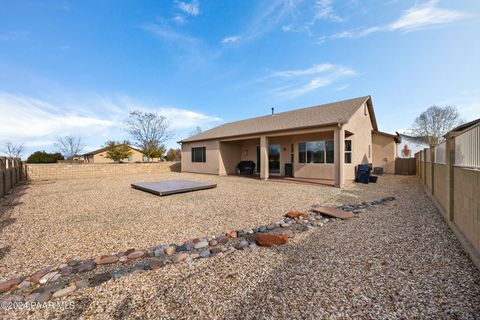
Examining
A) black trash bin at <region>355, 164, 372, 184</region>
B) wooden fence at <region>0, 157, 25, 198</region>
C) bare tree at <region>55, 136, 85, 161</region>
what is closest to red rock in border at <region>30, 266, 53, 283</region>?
wooden fence at <region>0, 157, 25, 198</region>

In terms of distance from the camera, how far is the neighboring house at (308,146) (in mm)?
9859

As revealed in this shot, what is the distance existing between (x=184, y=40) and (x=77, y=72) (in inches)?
244

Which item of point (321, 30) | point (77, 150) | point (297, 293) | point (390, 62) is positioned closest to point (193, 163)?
point (321, 30)

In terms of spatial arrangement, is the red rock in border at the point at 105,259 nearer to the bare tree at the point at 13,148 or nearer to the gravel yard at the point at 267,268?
the gravel yard at the point at 267,268

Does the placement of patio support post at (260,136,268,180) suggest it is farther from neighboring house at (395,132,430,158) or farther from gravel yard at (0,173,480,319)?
neighboring house at (395,132,430,158)

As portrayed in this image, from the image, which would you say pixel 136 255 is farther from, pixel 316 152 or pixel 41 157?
pixel 41 157

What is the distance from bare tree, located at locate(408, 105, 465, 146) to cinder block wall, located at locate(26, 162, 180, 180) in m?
32.4

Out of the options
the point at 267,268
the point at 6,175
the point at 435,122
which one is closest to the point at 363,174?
the point at 267,268

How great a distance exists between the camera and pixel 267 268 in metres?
2.58

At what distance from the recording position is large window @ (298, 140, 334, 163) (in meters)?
10.9

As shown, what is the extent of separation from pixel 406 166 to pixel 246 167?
39.6ft

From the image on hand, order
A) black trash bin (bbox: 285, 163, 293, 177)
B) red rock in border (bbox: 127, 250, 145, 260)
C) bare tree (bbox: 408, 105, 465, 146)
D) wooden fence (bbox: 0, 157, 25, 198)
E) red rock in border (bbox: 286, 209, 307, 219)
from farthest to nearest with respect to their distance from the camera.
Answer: bare tree (bbox: 408, 105, 465, 146) → black trash bin (bbox: 285, 163, 293, 177) → wooden fence (bbox: 0, 157, 25, 198) → red rock in border (bbox: 286, 209, 307, 219) → red rock in border (bbox: 127, 250, 145, 260)

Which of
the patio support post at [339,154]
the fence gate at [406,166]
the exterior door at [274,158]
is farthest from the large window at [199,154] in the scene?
the fence gate at [406,166]

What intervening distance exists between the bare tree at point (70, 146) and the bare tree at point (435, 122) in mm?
60085
